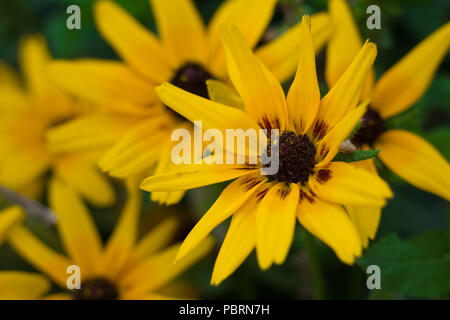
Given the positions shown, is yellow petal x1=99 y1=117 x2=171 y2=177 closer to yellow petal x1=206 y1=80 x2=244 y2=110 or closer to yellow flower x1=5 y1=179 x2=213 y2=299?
yellow flower x1=5 y1=179 x2=213 y2=299

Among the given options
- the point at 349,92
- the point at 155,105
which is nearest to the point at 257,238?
the point at 349,92

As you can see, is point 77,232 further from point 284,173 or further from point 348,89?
point 348,89

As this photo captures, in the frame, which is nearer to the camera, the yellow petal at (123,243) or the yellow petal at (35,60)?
the yellow petal at (123,243)

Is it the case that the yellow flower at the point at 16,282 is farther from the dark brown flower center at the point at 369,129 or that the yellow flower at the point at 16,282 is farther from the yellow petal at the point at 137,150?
the dark brown flower center at the point at 369,129

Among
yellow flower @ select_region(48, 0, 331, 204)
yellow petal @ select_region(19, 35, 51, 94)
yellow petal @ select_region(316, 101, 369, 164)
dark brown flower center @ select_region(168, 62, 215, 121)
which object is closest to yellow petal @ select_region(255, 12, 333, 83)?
yellow flower @ select_region(48, 0, 331, 204)

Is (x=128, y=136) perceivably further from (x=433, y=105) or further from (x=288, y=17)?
(x=433, y=105)

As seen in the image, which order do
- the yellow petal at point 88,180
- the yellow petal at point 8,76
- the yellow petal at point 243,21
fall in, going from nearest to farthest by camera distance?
the yellow petal at point 243,21 < the yellow petal at point 88,180 < the yellow petal at point 8,76

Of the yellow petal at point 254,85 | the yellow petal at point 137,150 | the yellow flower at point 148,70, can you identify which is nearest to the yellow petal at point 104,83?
the yellow flower at point 148,70
